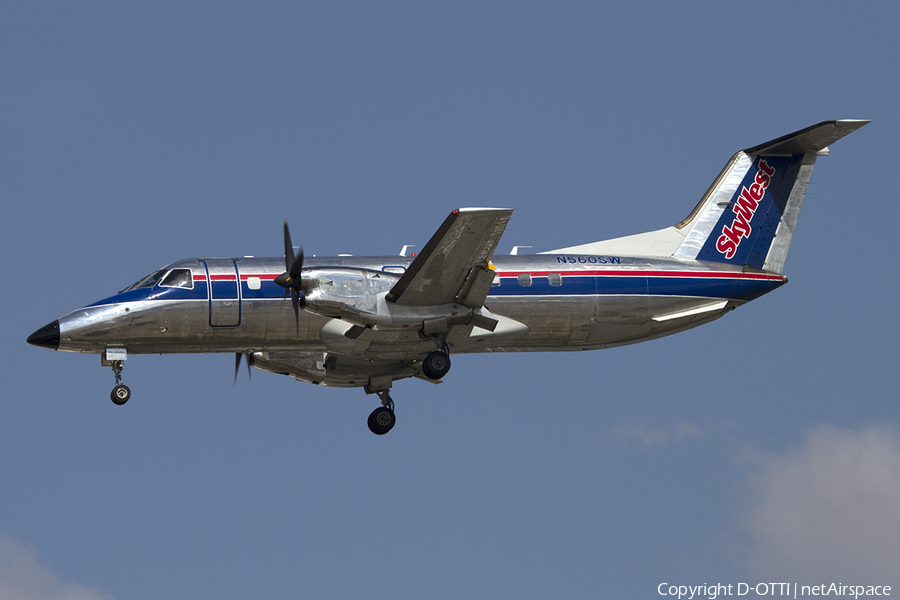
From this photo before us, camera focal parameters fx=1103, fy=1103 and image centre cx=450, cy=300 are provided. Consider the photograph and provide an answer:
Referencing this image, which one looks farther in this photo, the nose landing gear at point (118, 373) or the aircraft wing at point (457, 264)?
the nose landing gear at point (118, 373)

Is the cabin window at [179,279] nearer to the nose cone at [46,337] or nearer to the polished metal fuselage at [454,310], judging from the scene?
the polished metal fuselage at [454,310]

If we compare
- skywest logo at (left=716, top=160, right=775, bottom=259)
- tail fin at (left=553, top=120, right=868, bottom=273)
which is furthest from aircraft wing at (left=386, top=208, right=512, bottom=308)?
skywest logo at (left=716, top=160, right=775, bottom=259)

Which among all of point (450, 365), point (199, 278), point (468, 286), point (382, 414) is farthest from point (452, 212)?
point (382, 414)

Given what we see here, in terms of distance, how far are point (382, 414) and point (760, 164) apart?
11467 millimetres

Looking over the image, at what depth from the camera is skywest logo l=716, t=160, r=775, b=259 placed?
27.2 meters

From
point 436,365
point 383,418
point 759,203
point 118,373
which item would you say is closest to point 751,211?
point 759,203

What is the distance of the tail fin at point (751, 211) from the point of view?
2680 centimetres

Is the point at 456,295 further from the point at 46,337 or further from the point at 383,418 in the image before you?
the point at 46,337

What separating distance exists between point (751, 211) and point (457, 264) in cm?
928

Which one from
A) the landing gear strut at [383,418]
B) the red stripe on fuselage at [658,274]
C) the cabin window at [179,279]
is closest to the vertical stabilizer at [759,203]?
the red stripe on fuselage at [658,274]

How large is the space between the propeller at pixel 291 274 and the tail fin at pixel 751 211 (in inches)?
272

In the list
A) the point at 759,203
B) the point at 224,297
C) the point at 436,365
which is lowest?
the point at 436,365

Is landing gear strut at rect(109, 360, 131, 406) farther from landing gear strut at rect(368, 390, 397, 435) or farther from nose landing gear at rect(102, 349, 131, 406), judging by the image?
landing gear strut at rect(368, 390, 397, 435)

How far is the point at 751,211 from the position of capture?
27734mm
